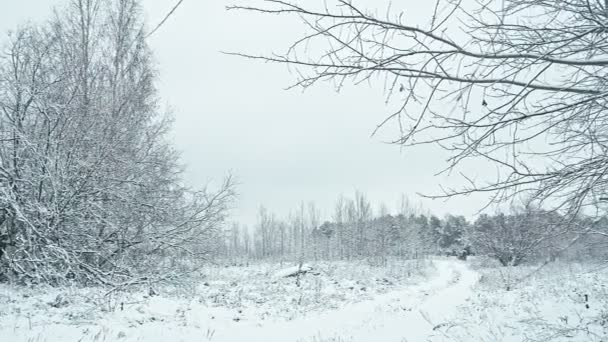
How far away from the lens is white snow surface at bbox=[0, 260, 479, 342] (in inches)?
256

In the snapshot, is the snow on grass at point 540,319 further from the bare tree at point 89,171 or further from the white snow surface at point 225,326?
the bare tree at point 89,171

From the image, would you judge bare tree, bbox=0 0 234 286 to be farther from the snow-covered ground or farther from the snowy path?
the snowy path

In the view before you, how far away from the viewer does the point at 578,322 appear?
686cm

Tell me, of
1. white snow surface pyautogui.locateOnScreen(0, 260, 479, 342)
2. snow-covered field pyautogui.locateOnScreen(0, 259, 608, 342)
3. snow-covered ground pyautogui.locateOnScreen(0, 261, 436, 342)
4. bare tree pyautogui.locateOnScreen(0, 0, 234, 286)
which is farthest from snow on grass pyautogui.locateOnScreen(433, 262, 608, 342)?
bare tree pyautogui.locateOnScreen(0, 0, 234, 286)

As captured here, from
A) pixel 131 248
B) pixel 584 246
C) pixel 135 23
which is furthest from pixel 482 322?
pixel 135 23

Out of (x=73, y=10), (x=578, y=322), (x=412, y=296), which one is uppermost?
(x=73, y=10)

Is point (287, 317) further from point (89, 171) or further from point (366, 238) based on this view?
point (366, 238)

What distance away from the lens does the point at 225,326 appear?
10.3m

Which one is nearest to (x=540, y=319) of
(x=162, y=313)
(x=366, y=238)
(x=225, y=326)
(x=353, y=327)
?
(x=353, y=327)

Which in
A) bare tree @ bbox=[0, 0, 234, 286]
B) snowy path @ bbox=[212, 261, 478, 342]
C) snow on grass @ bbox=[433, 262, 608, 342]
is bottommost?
snowy path @ bbox=[212, 261, 478, 342]

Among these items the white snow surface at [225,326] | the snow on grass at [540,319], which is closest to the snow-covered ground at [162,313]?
the white snow surface at [225,326]

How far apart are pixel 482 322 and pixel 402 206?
59.4 meters

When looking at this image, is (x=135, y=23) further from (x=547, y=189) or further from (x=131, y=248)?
(x=547, y=189)

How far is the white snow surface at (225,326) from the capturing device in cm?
651
